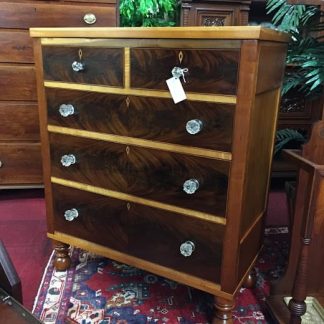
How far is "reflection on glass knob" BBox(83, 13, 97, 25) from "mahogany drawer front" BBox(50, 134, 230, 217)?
83 cm

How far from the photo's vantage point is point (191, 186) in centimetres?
112

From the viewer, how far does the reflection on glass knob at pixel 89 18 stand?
193cm

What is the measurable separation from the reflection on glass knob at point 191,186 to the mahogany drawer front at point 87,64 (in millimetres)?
381

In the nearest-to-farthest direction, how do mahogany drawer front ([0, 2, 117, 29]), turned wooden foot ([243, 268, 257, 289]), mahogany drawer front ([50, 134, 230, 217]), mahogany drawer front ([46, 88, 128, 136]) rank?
mahogany drawer front ([50, 134, 230, 217]) < mahogany drawer front ([46, 88, 128, 136]) < turned wooden foot ([243, 268, 257, 289]) < mahogany drawer front ([0, 2, 117, 29])

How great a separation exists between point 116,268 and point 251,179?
79 centimetres

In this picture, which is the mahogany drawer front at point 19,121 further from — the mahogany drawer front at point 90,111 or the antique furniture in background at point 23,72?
the mahogany drawer front at point 90,111

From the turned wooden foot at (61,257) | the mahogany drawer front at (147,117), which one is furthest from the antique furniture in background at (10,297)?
the turned wooden foot at (61,257)

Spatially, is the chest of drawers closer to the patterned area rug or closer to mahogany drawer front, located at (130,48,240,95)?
mahogany drawer front, located at (130,48,240,95)

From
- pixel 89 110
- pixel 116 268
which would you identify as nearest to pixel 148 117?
pixel 89 110

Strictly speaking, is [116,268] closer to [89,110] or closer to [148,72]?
[89,110]

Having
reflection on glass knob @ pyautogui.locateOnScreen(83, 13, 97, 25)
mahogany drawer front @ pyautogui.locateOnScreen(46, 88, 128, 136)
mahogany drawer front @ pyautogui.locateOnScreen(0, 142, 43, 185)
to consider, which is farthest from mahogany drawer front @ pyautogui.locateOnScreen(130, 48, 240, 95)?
mahogany drawer front @ pyautogui.locateOnScreen(0, 142, 43, 185)

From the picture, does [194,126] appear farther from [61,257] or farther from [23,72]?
[23,72]

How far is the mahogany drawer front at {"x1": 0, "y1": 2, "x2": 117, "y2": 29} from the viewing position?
192 cm

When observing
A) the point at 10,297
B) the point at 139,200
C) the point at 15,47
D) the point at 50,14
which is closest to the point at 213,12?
the point at 50,14
